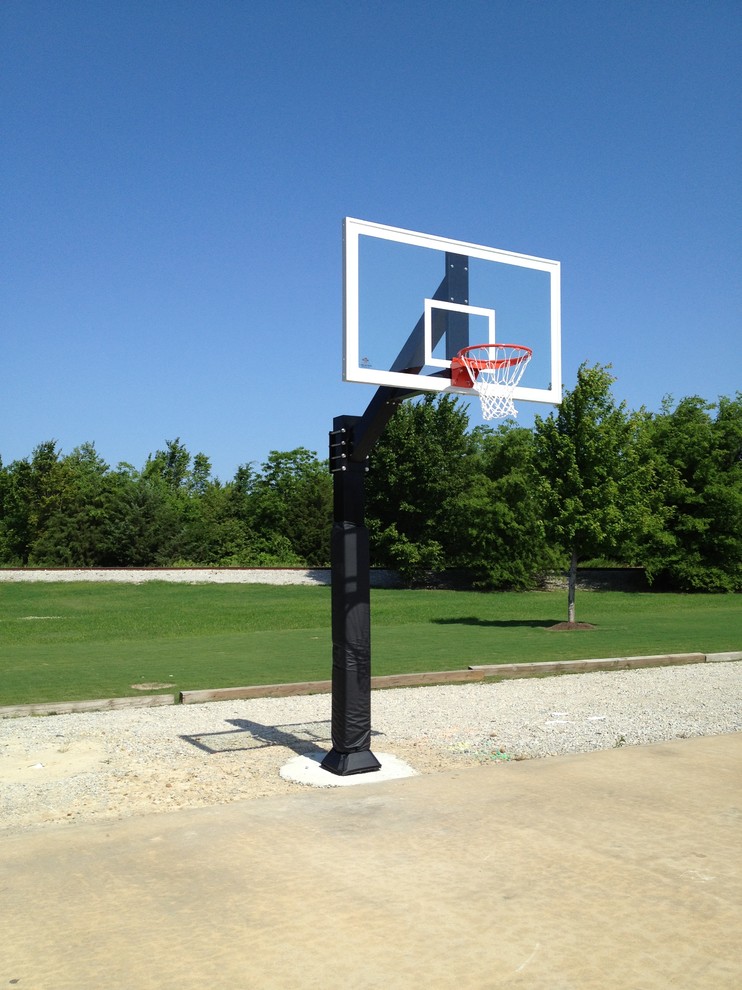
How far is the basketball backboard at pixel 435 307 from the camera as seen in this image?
8477 millimetres

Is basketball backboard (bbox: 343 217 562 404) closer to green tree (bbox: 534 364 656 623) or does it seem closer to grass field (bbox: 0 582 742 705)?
grass field (bbox: 0 582 742 705)

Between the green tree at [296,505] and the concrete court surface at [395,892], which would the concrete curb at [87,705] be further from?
the green tree at [296,505]

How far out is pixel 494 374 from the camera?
30.2 feet

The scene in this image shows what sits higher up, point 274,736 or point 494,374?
point 494,374

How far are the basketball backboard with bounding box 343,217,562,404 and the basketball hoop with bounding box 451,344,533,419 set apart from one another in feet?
0.31

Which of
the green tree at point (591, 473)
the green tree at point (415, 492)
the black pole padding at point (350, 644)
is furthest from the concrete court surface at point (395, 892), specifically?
the green tree at point (415, 492)

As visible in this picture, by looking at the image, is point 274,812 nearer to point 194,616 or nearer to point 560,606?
point 194,616

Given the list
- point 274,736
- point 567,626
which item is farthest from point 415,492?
point 274,736

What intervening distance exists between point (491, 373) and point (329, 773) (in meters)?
4.19

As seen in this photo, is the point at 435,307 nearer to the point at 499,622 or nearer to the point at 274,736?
the point at 274,736

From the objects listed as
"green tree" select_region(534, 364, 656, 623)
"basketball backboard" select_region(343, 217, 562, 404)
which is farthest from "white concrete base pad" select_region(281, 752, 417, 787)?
"green tree" select_region(534, 364, 656, 623)

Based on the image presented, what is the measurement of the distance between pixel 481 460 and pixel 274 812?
43.2 meters

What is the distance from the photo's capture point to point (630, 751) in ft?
30.4

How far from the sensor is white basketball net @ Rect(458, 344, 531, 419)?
29.6ft
